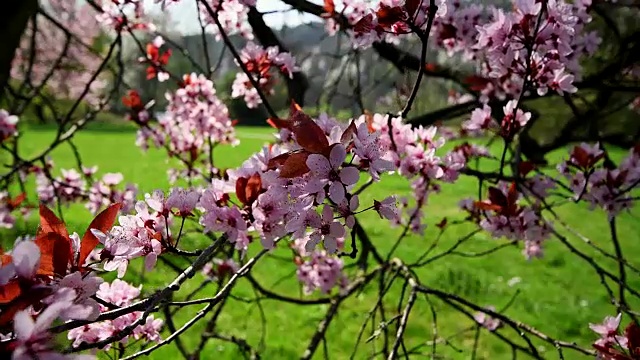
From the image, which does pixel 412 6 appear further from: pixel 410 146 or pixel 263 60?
pixel 263 60

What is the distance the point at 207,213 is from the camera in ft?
2.65

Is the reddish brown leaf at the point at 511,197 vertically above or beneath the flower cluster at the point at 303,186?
above

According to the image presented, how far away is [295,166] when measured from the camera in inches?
25.7

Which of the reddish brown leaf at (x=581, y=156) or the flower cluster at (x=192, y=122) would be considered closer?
the reddish brown leaf at (x=581, y=156)

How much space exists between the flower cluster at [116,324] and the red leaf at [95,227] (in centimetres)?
22

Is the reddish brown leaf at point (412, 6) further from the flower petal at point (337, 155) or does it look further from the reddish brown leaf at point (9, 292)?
the reddish brown leaf at point (9, 292)

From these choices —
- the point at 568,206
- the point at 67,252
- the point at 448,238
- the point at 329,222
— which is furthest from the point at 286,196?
the point at 568,206

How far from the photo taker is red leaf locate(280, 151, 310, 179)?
2.13 ft

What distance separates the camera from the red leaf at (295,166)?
65 centimetres

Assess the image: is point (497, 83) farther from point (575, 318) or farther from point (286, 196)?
point (575, 318)

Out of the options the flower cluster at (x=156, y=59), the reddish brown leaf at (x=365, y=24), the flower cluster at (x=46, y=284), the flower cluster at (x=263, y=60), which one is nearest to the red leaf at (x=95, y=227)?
the flower cluster at (x=46, y=284)

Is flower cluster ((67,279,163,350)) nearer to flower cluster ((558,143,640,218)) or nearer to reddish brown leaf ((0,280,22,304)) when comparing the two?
reddish brown leaf ((0,280,22,304))

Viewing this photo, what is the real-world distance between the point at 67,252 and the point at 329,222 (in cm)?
31

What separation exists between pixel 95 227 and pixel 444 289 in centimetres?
319
